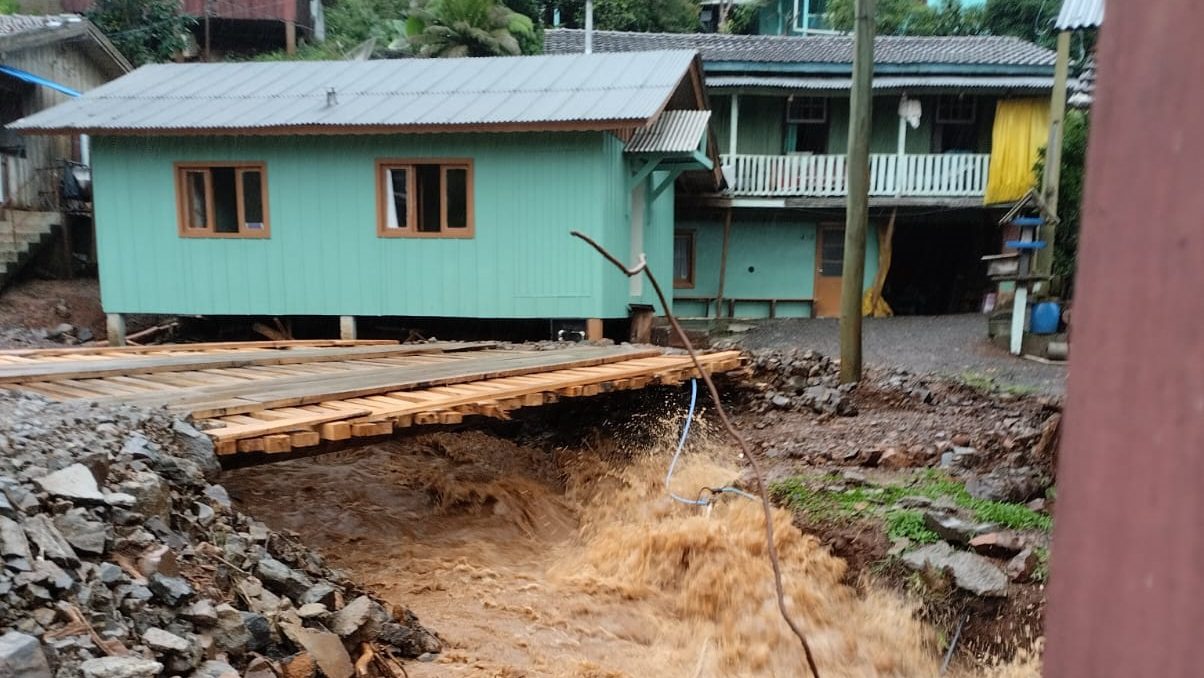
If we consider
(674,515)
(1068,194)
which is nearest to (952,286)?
(1068,194)

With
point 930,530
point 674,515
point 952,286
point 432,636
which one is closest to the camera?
A: point 432,636

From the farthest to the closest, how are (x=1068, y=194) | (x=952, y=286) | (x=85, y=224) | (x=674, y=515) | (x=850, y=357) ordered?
(x=952, y=286) < (x=85, y=224) < (x=1068, y=194) < (x=850, y=357) < (x=674, y=515)

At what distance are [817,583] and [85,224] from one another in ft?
57.4

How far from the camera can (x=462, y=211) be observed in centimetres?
1137

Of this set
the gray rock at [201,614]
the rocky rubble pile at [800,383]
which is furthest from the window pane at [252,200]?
the gray rock at [201,614]

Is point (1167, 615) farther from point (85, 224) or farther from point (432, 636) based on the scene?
point (85, 224)

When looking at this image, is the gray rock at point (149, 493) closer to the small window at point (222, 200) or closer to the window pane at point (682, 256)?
the small window at point (222, 200)

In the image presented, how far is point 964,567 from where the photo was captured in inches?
195

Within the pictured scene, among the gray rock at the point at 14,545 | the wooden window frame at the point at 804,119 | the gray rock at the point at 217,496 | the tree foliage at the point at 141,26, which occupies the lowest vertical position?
the gray rock at the point at 217,496

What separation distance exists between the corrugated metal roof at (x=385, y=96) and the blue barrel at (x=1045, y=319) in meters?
6.76

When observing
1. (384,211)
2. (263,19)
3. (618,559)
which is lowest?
(618,559)

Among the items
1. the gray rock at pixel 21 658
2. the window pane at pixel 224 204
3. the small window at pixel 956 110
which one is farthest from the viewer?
the small window at pixel 956 110

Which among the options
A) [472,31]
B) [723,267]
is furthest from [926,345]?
[472,31]

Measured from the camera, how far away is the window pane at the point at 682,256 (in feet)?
56.8
